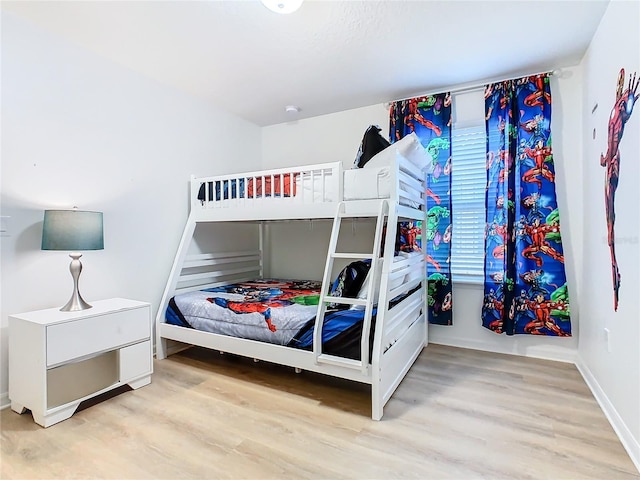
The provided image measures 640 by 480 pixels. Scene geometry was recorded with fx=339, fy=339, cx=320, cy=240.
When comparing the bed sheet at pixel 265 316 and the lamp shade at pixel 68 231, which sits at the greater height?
the lamp shade at pixel 68 231

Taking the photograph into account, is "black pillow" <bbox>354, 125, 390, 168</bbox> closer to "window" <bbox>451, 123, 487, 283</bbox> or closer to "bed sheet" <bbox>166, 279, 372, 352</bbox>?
"window" <bbox>451, 123, 487, 283</bbox>

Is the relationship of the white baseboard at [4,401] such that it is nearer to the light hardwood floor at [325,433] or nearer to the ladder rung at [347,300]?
the light hardwood floor at [325,433]

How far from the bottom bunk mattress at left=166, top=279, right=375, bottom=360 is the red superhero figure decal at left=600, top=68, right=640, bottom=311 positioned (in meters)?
1.47

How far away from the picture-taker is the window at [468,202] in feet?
10.1

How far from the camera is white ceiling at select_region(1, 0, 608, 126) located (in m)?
2.04

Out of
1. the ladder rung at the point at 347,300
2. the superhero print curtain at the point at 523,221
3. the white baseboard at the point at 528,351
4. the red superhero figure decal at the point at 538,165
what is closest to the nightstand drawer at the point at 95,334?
the ladder rung at the point at 347,300

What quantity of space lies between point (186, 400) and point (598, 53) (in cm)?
354

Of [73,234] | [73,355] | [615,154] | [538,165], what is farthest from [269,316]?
[538,165]

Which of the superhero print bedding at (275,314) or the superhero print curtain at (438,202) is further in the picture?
the superhero print curtain at (438,202)

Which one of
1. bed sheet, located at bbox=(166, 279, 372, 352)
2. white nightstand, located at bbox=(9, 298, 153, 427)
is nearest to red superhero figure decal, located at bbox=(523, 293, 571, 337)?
bed sheet, located at bbox=(166, 279, 372, 352)

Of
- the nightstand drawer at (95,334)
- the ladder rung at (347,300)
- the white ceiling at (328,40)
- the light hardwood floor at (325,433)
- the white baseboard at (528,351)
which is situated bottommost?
the light hardwood floor at (325,433)

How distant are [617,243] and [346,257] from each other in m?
1.50

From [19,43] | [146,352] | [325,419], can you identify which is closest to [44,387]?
[146,352]

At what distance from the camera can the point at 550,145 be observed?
277 cm
